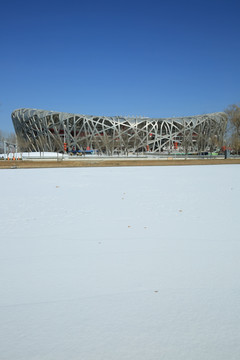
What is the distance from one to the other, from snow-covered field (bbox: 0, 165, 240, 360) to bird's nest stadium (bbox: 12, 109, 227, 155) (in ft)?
231

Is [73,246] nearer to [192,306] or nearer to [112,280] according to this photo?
[112,280]

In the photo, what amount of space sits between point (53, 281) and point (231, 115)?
164 ft

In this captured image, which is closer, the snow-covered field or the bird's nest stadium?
the snow-covered field

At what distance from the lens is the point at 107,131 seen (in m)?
84.3

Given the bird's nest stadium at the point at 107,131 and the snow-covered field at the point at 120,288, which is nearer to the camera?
the snow-covered field at the point at 120,288

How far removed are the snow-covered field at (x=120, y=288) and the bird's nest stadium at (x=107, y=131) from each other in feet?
231

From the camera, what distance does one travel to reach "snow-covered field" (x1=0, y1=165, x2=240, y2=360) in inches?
76.5

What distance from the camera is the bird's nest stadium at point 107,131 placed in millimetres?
81125

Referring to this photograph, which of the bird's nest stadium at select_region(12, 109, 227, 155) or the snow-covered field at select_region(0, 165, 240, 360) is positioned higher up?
the bird's nest stadium at select_region(12, 109, 227, 155)

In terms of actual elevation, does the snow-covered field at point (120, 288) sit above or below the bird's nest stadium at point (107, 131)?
below

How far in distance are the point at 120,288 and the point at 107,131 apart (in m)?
82.9

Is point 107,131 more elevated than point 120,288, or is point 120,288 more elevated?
point 107,131

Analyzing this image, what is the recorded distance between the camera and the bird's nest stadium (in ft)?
266

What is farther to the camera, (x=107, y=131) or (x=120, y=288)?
(x=107, y=131)
